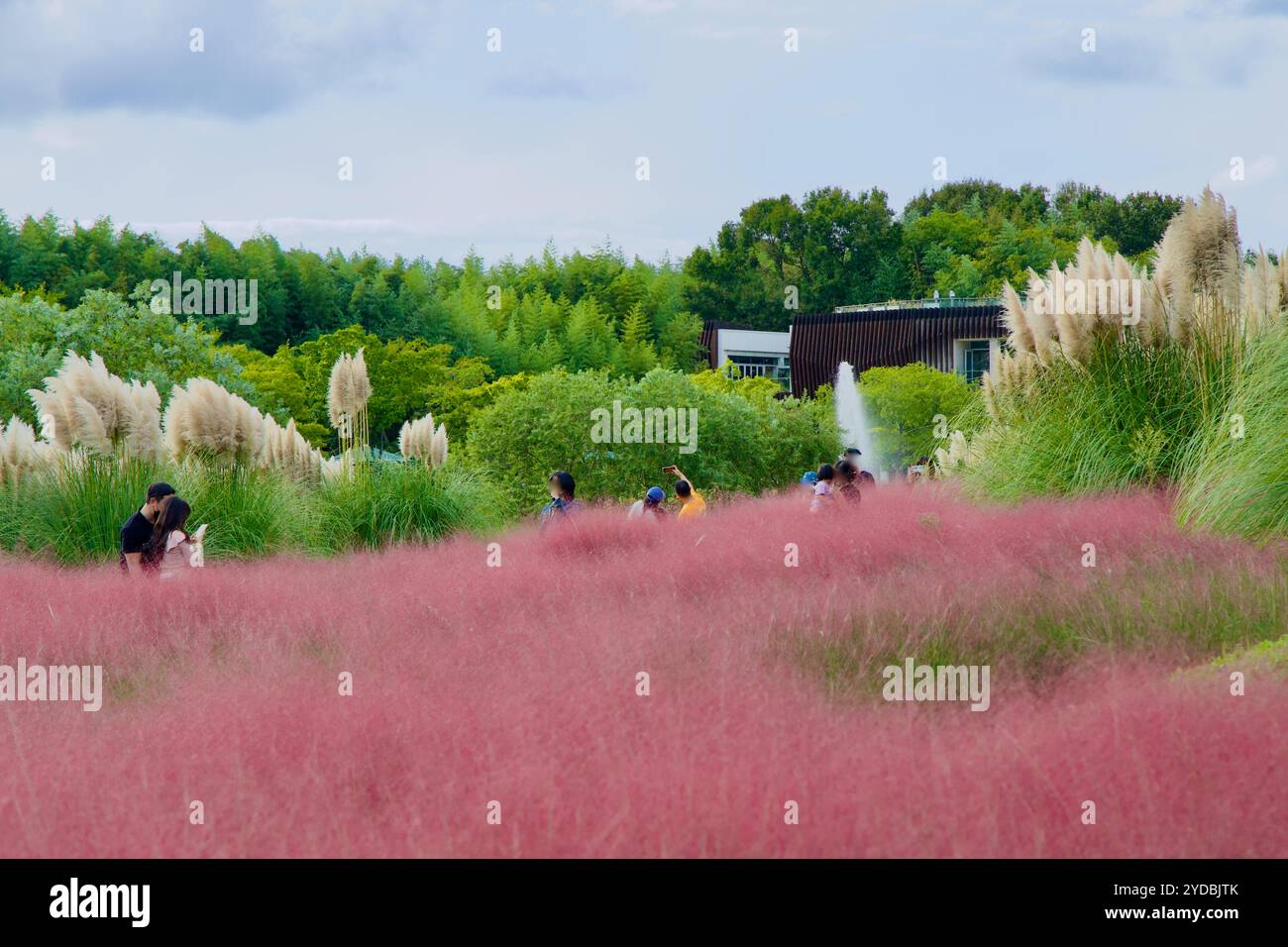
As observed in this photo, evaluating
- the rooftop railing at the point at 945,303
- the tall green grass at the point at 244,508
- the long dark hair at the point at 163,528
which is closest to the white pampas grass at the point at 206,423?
the tall green grass at the point at 244,508

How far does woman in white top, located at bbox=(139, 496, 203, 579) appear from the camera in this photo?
359 inches

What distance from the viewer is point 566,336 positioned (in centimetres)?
6088

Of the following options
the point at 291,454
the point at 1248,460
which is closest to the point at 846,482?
the point at 1248,460

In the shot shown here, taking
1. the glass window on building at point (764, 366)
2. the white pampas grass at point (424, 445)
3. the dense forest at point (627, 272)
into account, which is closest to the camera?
the white pampas grass at point (424, 445)

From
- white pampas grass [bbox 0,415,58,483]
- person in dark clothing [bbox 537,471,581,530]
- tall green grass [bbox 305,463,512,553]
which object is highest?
white pampas grass [bbox 0,415,58,483]

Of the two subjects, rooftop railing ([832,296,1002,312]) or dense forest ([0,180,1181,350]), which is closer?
dense forest ([0,180,1181,350])

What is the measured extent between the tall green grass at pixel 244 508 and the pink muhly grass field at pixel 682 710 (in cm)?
241

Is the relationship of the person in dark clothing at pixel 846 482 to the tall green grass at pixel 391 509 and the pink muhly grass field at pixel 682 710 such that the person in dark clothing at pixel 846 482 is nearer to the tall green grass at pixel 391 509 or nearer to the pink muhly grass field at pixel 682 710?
the pink muhly grass field at pixel 682 710

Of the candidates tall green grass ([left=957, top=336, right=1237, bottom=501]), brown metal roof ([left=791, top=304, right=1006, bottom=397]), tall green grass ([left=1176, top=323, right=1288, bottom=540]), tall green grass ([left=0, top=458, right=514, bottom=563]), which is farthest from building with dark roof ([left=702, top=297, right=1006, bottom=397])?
tall green grass ([left=1176, top=323, right=1288, bottom=540])

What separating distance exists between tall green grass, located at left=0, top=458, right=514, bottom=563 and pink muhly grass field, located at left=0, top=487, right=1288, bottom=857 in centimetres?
241

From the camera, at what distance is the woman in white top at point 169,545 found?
9.12 metres

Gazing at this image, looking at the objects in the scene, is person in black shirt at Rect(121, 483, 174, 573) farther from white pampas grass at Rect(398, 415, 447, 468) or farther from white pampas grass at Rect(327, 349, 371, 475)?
white pampas grass at Rect(398, 415, 447, 468)
